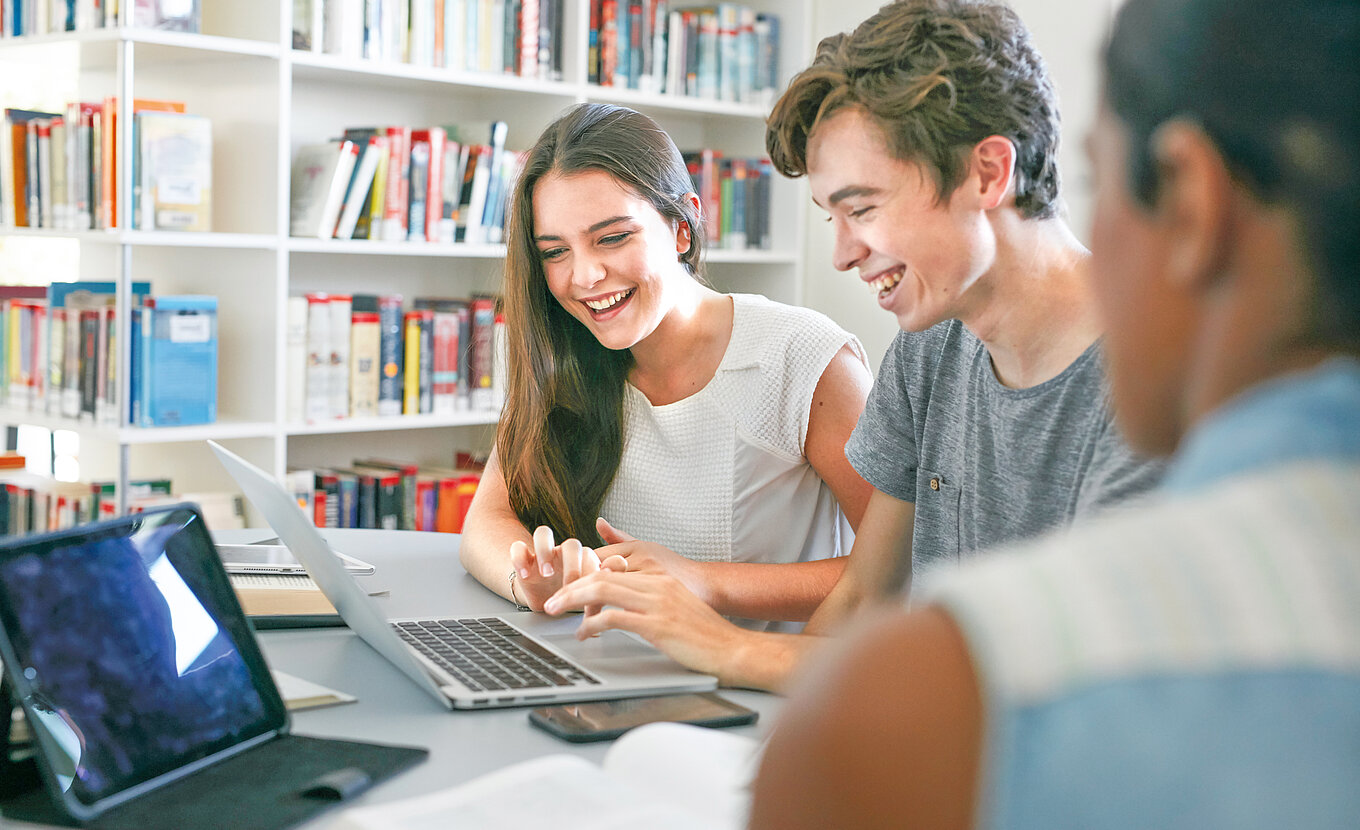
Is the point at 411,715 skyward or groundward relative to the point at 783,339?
groundward

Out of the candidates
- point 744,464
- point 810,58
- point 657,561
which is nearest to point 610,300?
point 744,464

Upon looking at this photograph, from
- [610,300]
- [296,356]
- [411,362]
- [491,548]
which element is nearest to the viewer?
[491,548]

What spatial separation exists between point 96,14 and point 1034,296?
230 centimetres

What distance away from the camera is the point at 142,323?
8.59 feet

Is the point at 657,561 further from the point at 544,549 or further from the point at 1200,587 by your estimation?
the point at 1200,587

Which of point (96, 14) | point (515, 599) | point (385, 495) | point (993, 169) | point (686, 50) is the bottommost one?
point (385, 495)

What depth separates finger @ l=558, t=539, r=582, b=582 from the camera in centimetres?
133

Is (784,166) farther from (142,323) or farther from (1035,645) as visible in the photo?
(142,323)

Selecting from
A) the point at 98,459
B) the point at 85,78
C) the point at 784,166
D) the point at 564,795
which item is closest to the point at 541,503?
the point at 784,166

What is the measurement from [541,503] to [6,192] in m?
1.79

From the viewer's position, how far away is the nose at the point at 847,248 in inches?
48.9

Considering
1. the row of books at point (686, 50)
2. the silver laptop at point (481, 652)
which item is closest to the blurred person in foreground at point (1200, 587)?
the silver laptop at point (481, 652)

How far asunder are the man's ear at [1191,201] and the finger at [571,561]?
3.29ft

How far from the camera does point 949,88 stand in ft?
3.76
